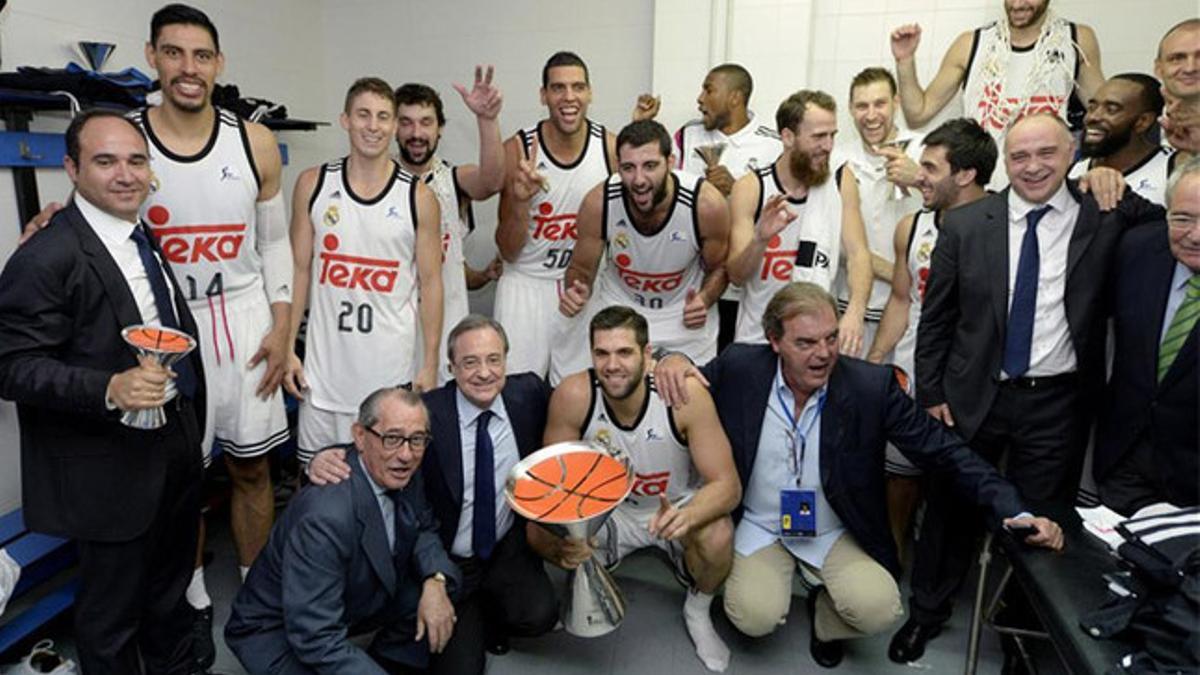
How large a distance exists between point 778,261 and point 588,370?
955 mm

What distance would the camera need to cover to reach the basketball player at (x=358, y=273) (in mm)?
2641

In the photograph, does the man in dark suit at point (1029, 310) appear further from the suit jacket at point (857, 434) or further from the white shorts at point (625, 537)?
the white shorts at point (625, 537)

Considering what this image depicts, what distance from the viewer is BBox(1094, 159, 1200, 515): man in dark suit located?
1.87m

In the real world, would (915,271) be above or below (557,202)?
below

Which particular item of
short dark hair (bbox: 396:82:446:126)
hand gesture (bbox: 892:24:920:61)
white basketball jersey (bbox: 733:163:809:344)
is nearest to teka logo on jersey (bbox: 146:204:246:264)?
short dark hair (bbox: 396:82:446:126)

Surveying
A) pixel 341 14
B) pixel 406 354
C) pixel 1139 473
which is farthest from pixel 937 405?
pixel 341 14

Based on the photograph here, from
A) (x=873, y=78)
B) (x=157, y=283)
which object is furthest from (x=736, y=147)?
(x=157, y=283)

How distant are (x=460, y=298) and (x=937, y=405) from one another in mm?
1956

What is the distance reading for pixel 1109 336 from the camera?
7.66 ft

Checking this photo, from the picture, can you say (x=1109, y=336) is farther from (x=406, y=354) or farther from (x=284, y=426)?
(x=284, y=426)

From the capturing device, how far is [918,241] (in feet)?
9.09

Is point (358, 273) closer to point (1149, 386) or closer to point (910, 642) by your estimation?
point (910, 642)

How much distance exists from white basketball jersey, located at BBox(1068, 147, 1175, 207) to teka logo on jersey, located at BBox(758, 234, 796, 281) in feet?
3.21

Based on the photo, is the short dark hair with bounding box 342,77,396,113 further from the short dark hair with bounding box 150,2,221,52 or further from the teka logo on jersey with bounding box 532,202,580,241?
the teka logo on jersey with bounding box 532,202,580,241
